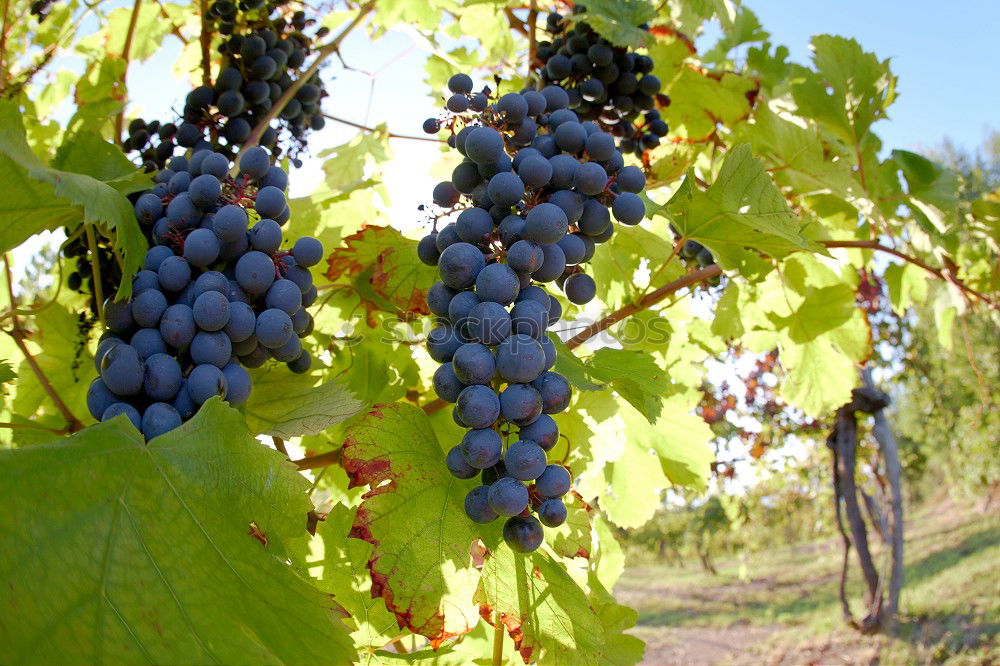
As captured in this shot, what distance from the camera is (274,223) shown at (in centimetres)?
100

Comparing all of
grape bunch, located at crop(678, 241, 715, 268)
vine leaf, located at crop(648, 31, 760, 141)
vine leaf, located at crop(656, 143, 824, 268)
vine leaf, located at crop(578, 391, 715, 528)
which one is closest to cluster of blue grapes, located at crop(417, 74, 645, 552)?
vine leaf, located at crop(656, 143, 824, 268)

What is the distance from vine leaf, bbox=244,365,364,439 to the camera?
0.94 metres

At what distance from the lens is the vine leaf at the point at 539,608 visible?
0.91m

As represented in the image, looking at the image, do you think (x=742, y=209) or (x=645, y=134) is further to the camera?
(x=645, y=134)

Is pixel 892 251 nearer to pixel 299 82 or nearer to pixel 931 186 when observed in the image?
pixel 931 186

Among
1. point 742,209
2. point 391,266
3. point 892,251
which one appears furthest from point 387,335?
point 892,251

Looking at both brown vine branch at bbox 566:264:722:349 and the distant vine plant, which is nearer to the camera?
the distant vine plant

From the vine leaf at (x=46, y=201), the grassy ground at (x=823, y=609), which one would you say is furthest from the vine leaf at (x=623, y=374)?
the grassy ground at (x=823, y=609)

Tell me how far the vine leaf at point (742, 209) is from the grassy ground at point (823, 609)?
6412mm

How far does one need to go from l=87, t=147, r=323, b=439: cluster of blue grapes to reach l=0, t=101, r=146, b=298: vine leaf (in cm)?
4

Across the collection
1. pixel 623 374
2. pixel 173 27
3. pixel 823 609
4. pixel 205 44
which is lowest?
pixel 823 609

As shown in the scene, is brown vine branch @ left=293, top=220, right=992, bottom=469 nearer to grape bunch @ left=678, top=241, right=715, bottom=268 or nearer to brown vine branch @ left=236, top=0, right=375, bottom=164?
grape bunch @ left=678, top=241, right=715, bottom=268

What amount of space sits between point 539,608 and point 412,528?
22 centimetres

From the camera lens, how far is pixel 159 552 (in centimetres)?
70
